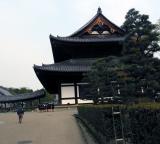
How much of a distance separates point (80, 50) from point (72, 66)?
259 centimetres

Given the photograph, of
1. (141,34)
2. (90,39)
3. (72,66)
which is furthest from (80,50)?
(141,34)

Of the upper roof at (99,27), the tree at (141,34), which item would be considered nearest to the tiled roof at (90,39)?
the upper roof at (99,27)

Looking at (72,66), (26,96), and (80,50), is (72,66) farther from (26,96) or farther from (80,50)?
(26,96)

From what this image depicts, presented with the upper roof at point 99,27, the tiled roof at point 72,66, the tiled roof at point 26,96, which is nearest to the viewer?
the tiled roof at point 72,66

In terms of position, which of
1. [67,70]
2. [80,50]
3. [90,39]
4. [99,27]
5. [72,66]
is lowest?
[67,70]

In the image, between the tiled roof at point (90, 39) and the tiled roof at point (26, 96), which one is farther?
the tiled roof at point (26, 96)

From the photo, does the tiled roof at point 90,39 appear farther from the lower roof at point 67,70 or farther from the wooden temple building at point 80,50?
the lower roof at point 67,70

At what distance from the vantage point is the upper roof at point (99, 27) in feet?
126

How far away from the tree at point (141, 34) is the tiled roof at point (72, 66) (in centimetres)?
1818

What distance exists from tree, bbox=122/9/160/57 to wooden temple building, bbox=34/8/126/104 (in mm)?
18783

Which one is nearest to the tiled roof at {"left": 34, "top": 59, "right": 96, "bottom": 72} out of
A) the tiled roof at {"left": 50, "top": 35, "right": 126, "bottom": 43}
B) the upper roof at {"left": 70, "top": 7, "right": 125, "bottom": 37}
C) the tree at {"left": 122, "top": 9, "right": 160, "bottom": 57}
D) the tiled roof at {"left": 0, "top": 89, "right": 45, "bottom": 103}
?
the tiled roof at {"left": 50, "top": 35, "right": 126, "bottom": 43}

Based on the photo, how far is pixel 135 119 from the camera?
8.99 meters

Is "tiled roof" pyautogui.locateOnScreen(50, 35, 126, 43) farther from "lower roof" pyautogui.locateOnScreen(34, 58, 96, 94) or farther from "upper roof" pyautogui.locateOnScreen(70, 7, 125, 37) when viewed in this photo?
"lower roof" pyautogui.locateOnScreen(34, 58, 96, 94)

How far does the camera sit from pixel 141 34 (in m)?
17.5
